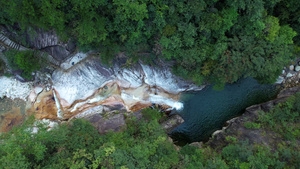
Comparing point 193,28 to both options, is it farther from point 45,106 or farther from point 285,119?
point 45,106

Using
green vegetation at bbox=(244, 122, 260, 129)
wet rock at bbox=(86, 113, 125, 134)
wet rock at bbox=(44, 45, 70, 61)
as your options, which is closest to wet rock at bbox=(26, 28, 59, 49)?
wet rock at bbox=(44, 45, 70, 61)

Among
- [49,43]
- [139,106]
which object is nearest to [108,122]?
[139,106]

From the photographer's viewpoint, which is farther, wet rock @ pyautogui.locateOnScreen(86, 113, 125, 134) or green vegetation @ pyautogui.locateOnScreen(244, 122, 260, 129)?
wet rock @ pyautogui.locateOnScreen(86, 113, 125, 134)

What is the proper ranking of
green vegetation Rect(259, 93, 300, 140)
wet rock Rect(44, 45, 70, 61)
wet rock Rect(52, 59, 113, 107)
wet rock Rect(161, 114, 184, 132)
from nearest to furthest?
green vegetation Rect(259, 93, 300, 140), wet rock Rect(44, 45, 70, 61), wet rock Rect(52, 59, 113, 107), wet rock Rect(161, 114, 184, 132)

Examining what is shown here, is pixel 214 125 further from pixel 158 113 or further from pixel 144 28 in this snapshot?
pixel 144 28

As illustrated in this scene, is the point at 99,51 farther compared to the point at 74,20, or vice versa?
the point at 99,51

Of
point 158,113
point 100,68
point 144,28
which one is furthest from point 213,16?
point 100,68

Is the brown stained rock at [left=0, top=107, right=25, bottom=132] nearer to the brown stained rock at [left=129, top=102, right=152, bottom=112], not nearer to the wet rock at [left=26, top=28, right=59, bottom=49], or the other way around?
the wet rock at [left=26, top=28, right=59, bottom=49]
